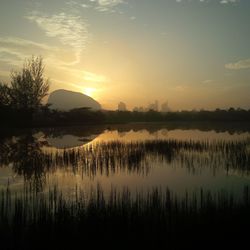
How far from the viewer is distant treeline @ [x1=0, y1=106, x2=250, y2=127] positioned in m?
49.9

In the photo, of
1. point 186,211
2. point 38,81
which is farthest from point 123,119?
point 186,211

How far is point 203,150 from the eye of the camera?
2347 centimetres

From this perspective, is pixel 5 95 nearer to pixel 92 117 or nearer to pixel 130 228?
pixel 92 117

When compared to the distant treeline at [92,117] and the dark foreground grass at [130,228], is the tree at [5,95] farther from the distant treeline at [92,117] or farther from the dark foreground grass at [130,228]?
the dark foreground grass at [130,228]

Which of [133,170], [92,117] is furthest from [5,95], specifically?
[133,170]

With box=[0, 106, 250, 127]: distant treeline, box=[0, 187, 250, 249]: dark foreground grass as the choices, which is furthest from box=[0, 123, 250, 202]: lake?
box=[0, 106, 250, 127]: distant treeline

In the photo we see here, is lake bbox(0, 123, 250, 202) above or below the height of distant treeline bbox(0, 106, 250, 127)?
below

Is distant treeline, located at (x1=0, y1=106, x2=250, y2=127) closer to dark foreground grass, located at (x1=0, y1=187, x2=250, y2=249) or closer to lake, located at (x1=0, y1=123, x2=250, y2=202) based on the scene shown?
lake, located at (x1=0, y1=123, x2=250, y2=202)

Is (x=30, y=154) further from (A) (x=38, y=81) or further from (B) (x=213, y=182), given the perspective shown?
(A) (x=38, y=81)

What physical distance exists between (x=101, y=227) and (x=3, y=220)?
7.24 ft

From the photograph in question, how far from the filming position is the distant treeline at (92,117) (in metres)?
49.9

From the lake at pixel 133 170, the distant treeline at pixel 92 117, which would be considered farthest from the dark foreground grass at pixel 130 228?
the distant treeline at pixel 92 117

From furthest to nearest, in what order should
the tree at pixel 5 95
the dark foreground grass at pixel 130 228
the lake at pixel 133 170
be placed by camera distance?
the tree at pixel 5 95
the lake at pixel 133 170
the dark foreground grass at pixel 130 228

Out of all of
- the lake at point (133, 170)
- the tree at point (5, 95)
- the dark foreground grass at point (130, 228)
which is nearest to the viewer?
the dark foreground grass at point (130, 228)
